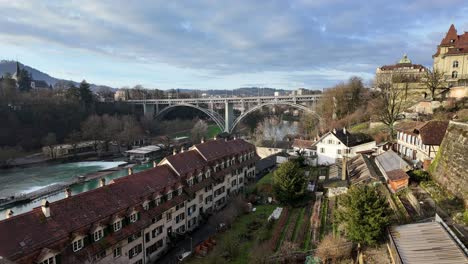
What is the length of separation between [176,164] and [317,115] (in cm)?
3329

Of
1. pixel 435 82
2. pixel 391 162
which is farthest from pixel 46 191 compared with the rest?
pixel 435 82

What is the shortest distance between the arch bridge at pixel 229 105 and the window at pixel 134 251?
39278 millimetres

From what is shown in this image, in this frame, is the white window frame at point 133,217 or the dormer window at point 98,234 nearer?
the dormer window at point 98,234

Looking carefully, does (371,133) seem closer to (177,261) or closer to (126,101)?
(177,261)

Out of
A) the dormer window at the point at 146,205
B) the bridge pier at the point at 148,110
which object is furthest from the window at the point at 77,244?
the bridge pier at the point at 148,110

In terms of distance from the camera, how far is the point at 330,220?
1786cm

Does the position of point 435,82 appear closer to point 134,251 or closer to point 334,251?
point 334,251

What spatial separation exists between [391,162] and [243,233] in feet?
41.2

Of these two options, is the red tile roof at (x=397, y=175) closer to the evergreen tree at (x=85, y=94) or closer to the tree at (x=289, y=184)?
the tree at (x=289, y=184)

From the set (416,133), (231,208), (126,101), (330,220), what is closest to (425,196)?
(330,220)

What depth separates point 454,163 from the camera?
1567 centimetres

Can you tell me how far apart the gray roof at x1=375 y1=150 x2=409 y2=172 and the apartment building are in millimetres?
13538

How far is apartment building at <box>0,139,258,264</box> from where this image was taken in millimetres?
13070

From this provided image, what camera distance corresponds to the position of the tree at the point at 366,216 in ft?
40.5
